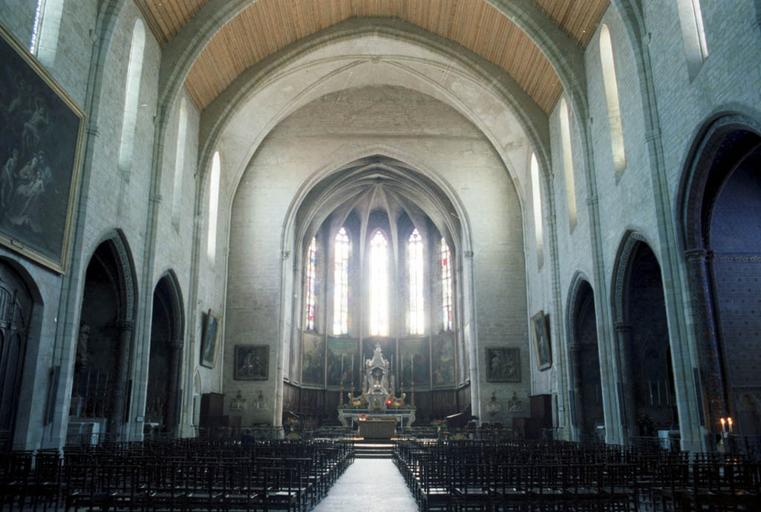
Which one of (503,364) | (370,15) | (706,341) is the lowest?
(706,341)

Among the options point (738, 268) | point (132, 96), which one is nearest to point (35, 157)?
point (132, 96)

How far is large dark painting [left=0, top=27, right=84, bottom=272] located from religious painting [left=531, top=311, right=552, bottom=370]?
57.7ft

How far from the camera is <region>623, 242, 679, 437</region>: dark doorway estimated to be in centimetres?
1786

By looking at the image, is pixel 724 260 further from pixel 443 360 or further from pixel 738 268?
pixel 443 360

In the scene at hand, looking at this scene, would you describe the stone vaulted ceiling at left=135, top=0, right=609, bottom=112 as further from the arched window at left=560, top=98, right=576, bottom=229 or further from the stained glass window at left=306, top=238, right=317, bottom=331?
the stained glass window at left=306, top=238, right=317, bottom=331

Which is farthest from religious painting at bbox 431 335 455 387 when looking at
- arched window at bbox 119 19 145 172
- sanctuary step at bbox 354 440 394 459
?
arched window at bbox 119 19 145 172

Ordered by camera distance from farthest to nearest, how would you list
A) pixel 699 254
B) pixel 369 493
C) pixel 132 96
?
pixel 132 96 → pixel 699 254 → pixel 369 493

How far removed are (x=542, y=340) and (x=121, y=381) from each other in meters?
15.7

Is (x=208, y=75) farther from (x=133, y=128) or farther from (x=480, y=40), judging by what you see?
(x=480, y=40)

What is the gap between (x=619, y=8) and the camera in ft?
53.8

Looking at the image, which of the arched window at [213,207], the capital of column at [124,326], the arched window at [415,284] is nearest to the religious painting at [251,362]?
the arched window at [213,207]

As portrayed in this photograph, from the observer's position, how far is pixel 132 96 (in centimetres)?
1875

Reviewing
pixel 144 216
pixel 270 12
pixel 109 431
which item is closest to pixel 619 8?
pixel 270 12

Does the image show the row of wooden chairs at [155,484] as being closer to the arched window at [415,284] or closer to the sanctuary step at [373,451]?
the sanctuary step at [373,451]
